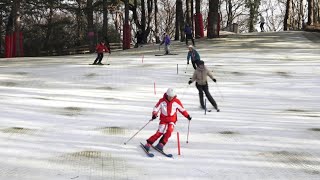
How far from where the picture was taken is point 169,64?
69.1 ft

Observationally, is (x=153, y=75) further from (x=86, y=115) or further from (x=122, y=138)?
(x=122, y=138)

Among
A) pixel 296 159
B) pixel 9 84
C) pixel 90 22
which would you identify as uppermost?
pixel 90 22

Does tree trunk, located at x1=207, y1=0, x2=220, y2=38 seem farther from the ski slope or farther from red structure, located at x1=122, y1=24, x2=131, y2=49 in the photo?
the ski slope

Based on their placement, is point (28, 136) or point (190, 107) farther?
point (190, 107)

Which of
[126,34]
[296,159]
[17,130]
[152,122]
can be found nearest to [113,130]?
[152,122]

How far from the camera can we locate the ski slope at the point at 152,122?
23.9 ft

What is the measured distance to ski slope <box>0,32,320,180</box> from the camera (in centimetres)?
729

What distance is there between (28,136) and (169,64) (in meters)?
12.5

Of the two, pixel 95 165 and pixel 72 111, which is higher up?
pixel 72 111

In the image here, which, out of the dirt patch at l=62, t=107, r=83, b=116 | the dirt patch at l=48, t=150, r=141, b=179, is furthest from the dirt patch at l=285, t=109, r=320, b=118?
the dirt patch at l=62, t=107, r=83, b=116

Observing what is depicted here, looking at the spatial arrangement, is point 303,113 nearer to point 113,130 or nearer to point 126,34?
point 113,130

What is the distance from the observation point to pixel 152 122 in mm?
10781

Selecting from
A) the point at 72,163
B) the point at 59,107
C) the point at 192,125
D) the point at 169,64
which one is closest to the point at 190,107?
the point at 192,125

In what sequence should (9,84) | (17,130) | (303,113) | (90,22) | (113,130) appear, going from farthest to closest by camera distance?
(90,22), (9,84), (303,113), (113,130), (17,130)
